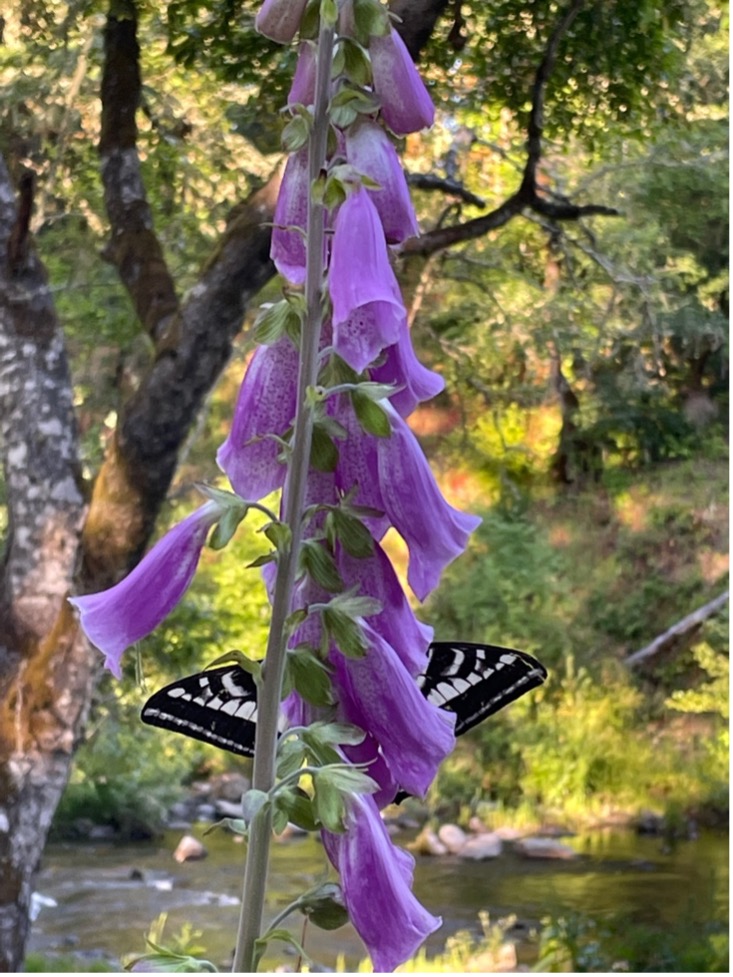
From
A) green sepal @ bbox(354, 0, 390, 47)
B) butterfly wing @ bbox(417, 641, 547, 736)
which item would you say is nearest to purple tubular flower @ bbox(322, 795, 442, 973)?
green sepal @ bbox(354, 0, 390, 47)

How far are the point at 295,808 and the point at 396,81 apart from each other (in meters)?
0.22

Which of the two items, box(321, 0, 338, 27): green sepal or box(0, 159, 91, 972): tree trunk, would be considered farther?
box(0, 159, 91, 972): tree trunk

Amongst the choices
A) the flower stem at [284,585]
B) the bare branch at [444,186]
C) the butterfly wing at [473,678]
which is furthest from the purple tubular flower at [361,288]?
the bare branch at [444,186]

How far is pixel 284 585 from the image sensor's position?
0.31 m

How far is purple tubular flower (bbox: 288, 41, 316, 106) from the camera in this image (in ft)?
1.16

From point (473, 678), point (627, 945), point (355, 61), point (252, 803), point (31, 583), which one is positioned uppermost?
point (31, 583)

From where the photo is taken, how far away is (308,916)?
Result: 329 millimetres

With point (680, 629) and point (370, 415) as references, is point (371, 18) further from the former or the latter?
point (680, 629)

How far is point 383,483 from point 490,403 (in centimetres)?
173

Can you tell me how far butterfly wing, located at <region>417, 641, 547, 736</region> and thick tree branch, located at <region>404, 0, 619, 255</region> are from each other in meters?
1.06

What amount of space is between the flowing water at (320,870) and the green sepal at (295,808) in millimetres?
1482

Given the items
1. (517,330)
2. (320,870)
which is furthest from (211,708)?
(517,330)

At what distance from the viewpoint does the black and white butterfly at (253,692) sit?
0.60m

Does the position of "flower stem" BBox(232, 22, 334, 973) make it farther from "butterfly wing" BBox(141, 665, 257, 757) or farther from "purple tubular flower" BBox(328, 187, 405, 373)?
"butterfly wing" BBox(141, 665, 257, 757)
